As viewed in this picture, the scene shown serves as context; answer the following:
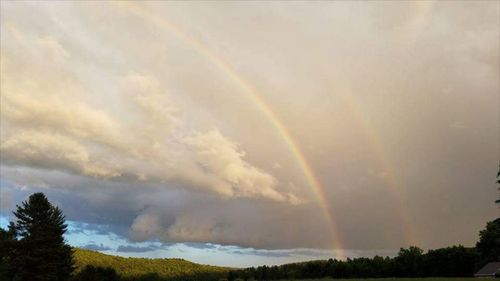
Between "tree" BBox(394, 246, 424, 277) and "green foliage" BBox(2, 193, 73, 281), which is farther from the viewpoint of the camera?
"tree" BBox(394, 246, 424, 277)

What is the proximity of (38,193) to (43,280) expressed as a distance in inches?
→ 853

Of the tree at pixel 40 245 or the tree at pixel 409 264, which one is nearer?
the tree at pixel 40 245

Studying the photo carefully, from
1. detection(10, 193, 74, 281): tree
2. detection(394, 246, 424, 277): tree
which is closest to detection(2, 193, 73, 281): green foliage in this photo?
detection(10, 193, 74, 281): tree

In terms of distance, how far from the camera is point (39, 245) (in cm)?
11756

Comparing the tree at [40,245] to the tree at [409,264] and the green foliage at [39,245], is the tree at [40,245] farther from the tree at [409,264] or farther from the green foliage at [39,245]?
the tree at [409,264]

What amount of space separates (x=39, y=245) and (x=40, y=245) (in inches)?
8.4

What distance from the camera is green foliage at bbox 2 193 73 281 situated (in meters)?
115

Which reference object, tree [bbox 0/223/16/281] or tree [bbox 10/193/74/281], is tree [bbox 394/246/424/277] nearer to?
tree [bbox 10/193/74/281]

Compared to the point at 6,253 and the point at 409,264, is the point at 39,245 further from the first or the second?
the point at 409,264

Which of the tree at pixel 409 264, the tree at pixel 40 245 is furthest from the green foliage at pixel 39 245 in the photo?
the tree at pixel 409 264

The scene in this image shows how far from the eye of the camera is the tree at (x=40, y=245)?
377ft

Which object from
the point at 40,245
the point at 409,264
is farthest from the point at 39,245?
the point at 409,264

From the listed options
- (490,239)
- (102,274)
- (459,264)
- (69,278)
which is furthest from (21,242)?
(459,264)

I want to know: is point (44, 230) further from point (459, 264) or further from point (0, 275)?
point (459, 264)
